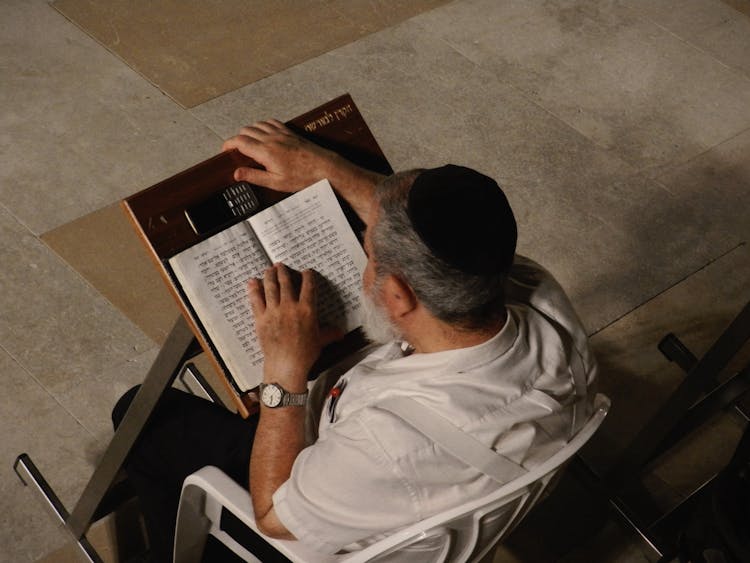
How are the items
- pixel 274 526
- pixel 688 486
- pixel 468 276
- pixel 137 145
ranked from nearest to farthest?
pixel 468 276 → pixel 274 526 → pixel 688 486 → pixel 137 145

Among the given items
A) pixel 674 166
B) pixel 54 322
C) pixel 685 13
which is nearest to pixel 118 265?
pixel 54 322

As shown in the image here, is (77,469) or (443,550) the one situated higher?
(443,550)

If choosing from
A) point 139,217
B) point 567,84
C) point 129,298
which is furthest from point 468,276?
point 567,84

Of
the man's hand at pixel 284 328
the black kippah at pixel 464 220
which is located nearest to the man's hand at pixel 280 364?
the man's hand at pixel 284 328

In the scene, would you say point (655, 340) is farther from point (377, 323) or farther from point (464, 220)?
point (464, 220)

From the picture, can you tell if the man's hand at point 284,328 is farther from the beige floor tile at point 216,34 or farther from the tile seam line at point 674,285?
the beige floor tile at point 216,34

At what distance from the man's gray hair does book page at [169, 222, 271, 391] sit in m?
0.27

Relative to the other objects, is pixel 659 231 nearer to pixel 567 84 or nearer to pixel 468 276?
pixel 567 84

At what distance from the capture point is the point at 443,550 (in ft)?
4.96

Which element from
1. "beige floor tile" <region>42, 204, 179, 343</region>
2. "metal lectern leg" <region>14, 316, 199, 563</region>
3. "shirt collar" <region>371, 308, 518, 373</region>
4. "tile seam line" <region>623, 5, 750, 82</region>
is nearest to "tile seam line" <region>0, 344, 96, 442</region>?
"metal lectern leg" <region>14, 316, 199, 563</region>

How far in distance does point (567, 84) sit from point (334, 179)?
2593 mm

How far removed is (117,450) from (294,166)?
737 mm

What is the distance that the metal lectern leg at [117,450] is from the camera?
178 cm

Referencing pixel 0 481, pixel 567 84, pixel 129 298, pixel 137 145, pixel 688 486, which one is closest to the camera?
pixel 0 481
